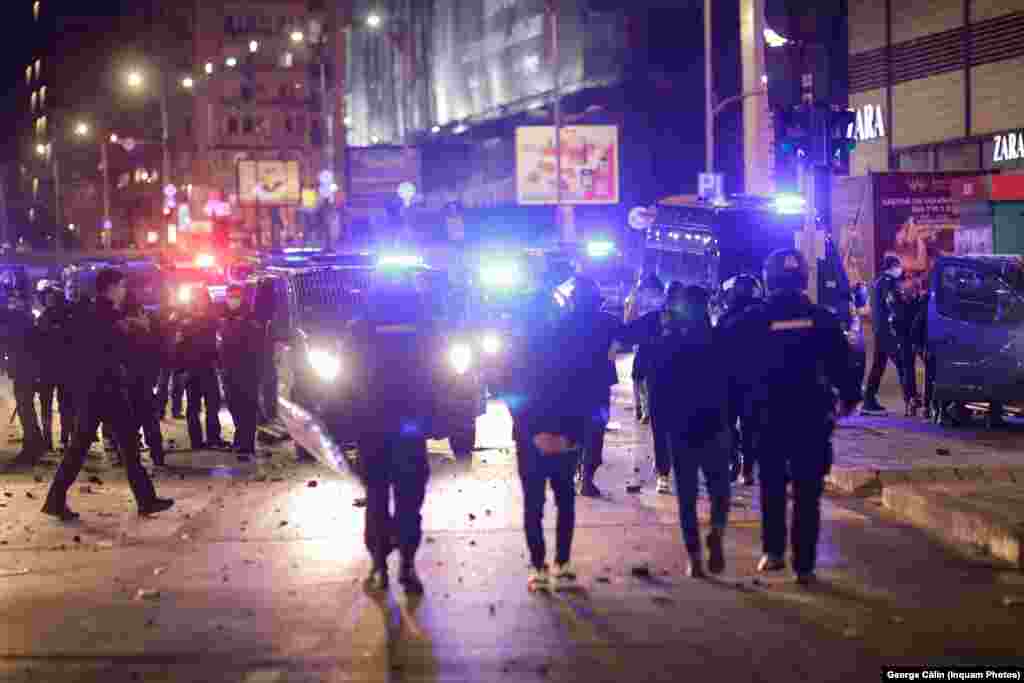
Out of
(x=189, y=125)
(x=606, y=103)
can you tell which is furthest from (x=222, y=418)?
(x=189, y=125)

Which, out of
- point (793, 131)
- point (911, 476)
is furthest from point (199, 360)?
point (911, 476)

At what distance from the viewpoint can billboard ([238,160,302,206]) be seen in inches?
3206

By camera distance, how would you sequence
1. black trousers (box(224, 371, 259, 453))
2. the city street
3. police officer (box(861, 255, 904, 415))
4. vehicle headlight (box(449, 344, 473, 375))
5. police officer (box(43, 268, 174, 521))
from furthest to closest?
police officer (box(861, 255, 904, 415)) → black trousers (box(224, 371, 259, 453)) → vehicle headlight (box(449, 344, 473, 375)) → police officer (box(43, 268, 174, 521)) → the city street

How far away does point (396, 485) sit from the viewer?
9.63 m

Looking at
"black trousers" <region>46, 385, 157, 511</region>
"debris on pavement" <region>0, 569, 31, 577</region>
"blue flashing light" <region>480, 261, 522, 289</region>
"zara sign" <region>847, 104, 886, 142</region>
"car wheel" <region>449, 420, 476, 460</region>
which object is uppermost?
"zara sign" <region>847, 104, 886, 142</region>

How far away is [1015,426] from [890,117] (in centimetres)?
2445

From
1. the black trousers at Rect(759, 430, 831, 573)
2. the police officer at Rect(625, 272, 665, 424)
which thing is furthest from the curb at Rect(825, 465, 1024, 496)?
the black trousers at Rect(759, 430, 831, 573)

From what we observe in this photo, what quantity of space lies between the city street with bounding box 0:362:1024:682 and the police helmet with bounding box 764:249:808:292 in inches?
66.4

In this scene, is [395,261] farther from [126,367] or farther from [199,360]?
[199,360]

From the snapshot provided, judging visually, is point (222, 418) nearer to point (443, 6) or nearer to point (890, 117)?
point (890, 117)

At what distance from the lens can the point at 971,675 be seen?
7.15m

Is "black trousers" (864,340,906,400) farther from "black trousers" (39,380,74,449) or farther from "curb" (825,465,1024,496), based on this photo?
"black trousers" (39,380,74,449)

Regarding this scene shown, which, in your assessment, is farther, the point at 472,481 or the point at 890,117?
the point at 890,117

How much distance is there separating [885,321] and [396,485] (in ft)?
35.0
